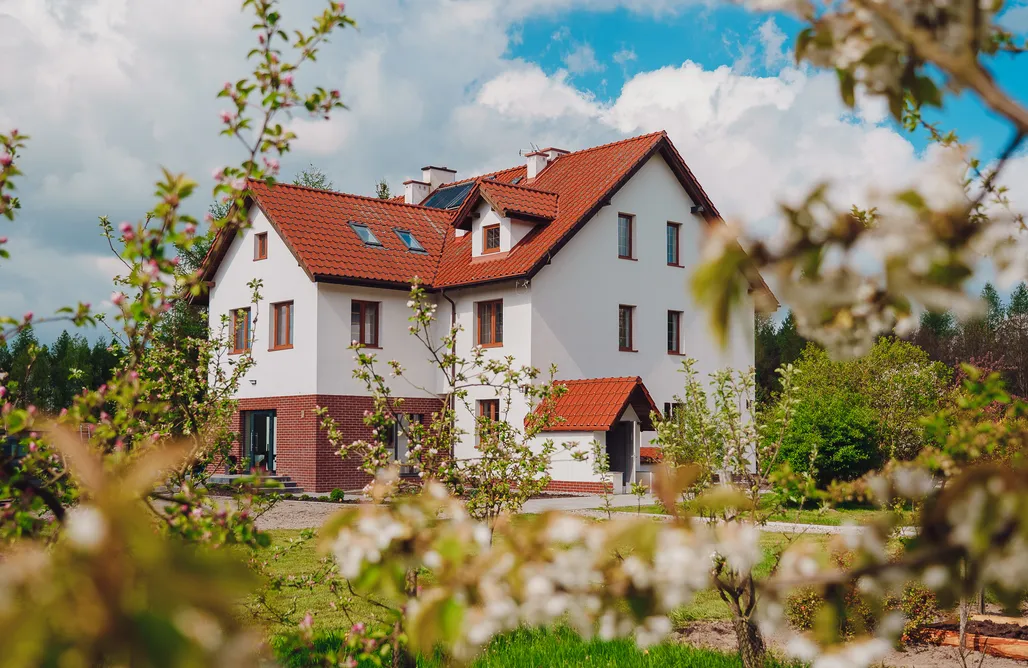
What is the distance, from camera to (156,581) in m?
1.06

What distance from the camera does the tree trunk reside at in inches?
231

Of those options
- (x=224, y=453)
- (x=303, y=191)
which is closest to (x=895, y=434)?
(x=303, y=191)

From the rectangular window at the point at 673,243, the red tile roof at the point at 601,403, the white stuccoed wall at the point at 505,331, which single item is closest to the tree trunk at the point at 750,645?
the red tile roof at the point at 601,403

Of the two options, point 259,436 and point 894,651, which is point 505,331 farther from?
point 894,651

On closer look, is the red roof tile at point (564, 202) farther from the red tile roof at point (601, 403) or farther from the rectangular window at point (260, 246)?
the rectangular window at point (260, 246)

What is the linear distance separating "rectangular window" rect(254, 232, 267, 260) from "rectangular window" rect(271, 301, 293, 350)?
168cm

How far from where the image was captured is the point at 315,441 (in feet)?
81.3

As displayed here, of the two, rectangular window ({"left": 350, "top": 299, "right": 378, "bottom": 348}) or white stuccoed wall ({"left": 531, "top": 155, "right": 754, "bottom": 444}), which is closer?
white stuccoed wall ({"left": 531, "top": 155, "right": 754, "bottom": 444})

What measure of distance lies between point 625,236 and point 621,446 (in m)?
6.19

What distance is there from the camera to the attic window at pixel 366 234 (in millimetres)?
26984

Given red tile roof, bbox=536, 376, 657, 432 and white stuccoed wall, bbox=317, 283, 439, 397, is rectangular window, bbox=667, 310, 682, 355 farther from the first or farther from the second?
white stuccoed wall, bbox=317, 283, 439, 397

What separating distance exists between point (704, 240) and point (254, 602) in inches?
253

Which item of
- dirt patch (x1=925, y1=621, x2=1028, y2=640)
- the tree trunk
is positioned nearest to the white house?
dirt patch (x1=925, y1=621, x2=1028, y2=640)

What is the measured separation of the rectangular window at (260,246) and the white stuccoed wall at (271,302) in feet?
0.49
